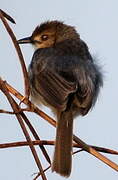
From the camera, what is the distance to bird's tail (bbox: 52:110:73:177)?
8.99 ft

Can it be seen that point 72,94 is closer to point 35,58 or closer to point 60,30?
point 35,58

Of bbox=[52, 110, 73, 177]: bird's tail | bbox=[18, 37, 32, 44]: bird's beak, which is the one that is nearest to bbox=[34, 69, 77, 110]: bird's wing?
bbox=[52, 110, 73, 177]: bird's tail

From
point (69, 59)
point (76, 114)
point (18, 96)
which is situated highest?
point (18, 96)

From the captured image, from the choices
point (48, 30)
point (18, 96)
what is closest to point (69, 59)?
point (48, 30)

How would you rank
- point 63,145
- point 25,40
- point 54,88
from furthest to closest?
point 25,40
point 54,88
point 63,145

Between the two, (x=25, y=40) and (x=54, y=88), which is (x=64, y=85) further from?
(x=25, y=40)

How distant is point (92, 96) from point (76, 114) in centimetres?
23

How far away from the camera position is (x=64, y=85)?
3715 millimetres

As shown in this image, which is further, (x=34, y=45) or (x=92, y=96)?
(x=34, y=45)

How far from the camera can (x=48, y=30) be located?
530 cm

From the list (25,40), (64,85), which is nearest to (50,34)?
(25,40)

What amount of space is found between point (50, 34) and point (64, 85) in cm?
172

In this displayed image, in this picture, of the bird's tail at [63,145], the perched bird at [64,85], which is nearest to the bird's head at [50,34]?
the perched bird at [64,85]

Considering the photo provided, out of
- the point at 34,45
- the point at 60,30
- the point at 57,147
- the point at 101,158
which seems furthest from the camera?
the point at 60,30
